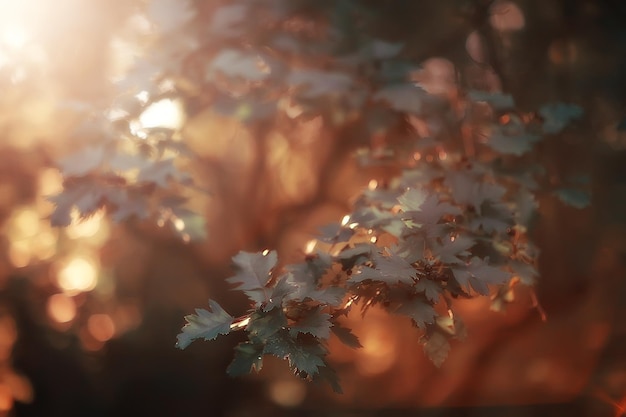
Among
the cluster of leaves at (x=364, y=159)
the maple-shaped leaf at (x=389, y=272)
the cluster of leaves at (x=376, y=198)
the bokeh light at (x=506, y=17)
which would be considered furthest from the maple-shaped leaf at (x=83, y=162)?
the bokeh light at (x=506, y=17)

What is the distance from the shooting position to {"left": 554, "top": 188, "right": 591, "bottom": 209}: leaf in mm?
1580

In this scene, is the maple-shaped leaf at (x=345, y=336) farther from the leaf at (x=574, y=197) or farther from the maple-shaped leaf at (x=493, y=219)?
the leaf at (x=574, y=197)

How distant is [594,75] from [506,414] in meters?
1.47

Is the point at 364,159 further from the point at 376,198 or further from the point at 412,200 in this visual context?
the point at 412,200

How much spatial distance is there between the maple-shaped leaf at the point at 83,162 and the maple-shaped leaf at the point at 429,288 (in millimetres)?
928

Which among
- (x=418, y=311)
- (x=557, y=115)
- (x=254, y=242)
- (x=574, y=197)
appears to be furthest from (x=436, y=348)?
(x=254, y=242)

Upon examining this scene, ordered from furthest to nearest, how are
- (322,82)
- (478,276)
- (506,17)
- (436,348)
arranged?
1. (506,17)
2. (322,82)
3. (436,348)
4. (478,276)

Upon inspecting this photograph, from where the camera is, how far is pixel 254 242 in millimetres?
2510

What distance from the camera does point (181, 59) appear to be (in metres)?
1.81

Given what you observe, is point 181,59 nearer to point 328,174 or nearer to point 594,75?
point 328,174

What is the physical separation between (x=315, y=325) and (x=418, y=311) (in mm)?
186

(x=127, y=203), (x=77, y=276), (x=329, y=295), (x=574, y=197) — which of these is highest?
(x=329, y=295)

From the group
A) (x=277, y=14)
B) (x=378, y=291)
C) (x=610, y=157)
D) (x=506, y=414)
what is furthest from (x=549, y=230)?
(x=378, y=291)

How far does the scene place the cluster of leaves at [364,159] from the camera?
1023 millimetres
